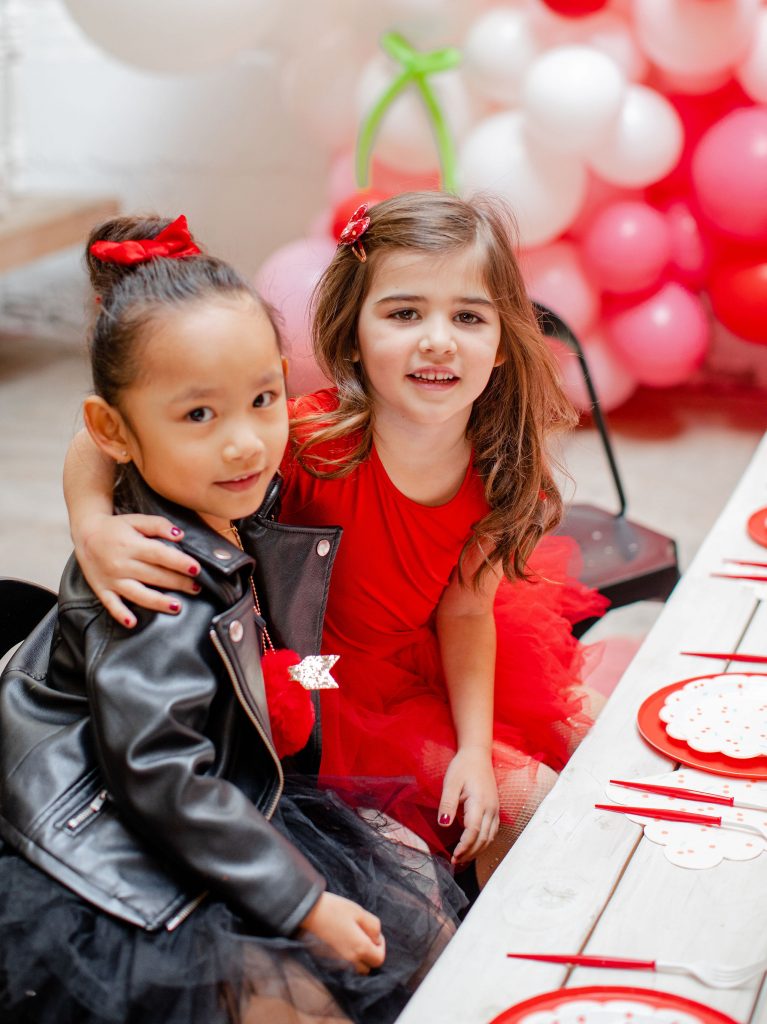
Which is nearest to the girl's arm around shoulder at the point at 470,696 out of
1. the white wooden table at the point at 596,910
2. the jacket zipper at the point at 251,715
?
A: the white wooden table at the point at 596,910

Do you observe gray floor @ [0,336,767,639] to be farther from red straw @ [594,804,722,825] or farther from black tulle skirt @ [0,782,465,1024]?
black tulle skirt @ [0,782,465,1024]

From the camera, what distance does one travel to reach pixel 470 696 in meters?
1.62

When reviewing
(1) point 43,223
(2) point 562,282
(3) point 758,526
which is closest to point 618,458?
(2) point 562,282

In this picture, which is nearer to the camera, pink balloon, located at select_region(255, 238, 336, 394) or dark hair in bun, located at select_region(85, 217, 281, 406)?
dark hair in bun, located at select_region(85, 217, 281, 406)

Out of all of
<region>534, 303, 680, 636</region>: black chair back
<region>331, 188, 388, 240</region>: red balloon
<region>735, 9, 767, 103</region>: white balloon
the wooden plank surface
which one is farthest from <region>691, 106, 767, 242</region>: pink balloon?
the wooden plank surface

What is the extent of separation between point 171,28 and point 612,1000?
338 cm

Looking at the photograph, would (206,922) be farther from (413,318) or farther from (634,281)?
(634,281)

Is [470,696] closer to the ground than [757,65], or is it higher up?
closer to the ground

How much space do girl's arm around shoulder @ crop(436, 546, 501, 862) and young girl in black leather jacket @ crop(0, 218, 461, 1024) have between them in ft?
0.77

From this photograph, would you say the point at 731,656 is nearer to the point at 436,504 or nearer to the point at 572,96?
the point at 436,504

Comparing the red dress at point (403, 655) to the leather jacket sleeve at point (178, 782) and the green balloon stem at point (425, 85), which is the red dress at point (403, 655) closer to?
the leather jacket sleeve at point (178, 782)

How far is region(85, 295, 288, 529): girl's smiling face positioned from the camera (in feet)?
3.72

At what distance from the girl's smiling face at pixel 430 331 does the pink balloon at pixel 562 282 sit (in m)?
2.26

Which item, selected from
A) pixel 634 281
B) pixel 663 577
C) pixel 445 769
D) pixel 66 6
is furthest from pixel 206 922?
pixel 66 6
